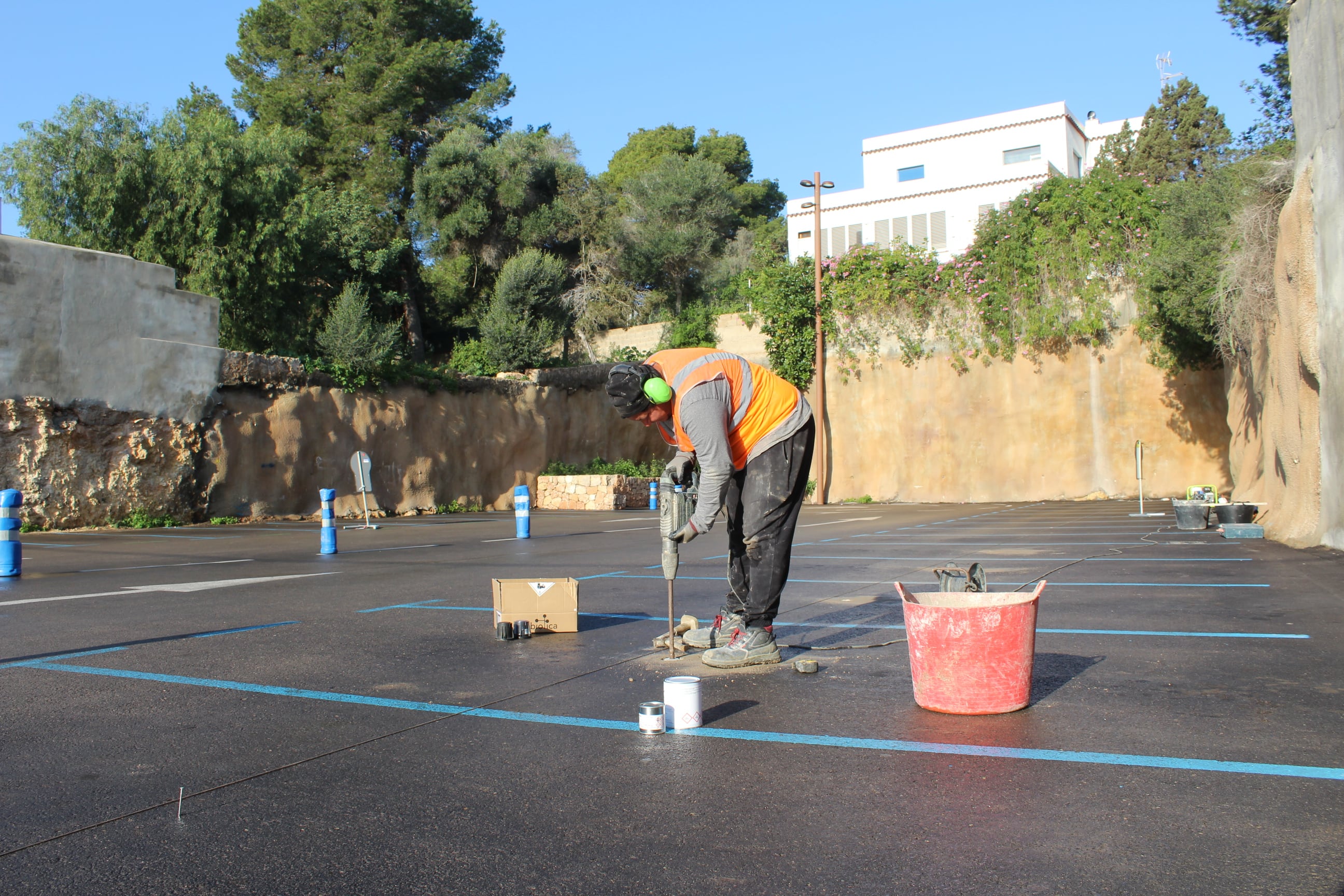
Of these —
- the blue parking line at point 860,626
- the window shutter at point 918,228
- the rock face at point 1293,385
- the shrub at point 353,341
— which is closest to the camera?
the blue parking line at point 860,626

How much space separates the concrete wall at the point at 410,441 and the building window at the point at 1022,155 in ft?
78.8

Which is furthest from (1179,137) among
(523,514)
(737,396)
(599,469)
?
(737,396)

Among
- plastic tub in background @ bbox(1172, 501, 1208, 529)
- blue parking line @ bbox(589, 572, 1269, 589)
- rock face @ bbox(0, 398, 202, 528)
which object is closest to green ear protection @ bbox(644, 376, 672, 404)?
blue parking line @ bbox(589, 572, 1269, 589)

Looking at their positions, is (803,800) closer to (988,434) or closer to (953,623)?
(953,623)

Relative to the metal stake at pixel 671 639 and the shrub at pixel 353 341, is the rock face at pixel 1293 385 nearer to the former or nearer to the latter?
the metal stake at pixel 671 639

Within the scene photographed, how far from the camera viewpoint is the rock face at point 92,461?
1650cm

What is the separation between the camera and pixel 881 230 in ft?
156

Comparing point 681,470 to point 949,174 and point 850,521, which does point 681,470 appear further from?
point 949,174

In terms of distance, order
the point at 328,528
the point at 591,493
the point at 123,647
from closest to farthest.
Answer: the point at 123,647, the point at 328,528, the point at 591,493

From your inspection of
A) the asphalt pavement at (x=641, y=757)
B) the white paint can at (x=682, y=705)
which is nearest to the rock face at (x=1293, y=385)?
the asphalt pavement at (x=641, y=757)

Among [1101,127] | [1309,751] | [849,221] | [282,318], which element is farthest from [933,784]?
[1101,127]

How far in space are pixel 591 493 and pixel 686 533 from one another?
873 inches

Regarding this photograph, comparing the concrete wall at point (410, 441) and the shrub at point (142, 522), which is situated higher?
the concrete wall at point (410, 441)

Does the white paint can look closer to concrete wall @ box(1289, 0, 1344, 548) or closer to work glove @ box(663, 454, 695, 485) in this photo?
work glove @ box(663, 454, 695, 485)
